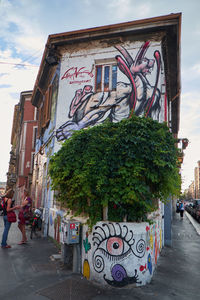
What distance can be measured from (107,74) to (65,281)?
7257 millimetres

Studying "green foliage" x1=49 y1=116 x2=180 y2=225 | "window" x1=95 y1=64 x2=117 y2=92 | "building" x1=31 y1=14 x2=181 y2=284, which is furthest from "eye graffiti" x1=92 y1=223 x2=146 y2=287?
"window" x1=95 y1=64 x2=117 y2=92

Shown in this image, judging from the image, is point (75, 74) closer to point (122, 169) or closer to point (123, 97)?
point (123, 97)

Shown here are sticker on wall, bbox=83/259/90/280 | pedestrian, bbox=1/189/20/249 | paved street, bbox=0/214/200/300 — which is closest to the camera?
paved street, bbox=0/214/200/300

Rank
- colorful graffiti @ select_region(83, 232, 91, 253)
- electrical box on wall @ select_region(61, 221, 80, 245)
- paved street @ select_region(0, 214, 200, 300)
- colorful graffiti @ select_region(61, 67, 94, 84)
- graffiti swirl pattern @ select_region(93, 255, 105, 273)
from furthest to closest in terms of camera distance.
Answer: colorful graffiti @ select_region(61, 67, 94, 84), electrical box on wall @ select_region(61, 221, 80, 245), colorful graffiti @ select_region(83, 232, 91, 253), graffiti swirl pattern @ select_region(93, 255, 105, 273), paved street @ select_region(0, 214, 200, 300)

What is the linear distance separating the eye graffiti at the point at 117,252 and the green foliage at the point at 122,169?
0.31 meters

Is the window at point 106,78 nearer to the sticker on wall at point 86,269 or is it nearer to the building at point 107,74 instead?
the building at point 107,74

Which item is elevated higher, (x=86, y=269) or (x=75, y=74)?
(x=75, y=74)

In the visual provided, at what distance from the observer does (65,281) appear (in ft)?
15.1

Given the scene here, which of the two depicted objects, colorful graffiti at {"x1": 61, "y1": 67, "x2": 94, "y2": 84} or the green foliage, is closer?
the green foliage

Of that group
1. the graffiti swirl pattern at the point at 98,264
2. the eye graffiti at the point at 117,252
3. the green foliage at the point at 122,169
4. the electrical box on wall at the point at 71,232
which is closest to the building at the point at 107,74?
the electrical box on wall at the point at 71,232

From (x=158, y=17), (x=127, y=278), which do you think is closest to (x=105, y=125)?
(x=127, y=278)

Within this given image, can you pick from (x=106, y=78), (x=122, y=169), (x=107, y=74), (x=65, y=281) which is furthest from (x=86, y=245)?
(x=107, y=74)
